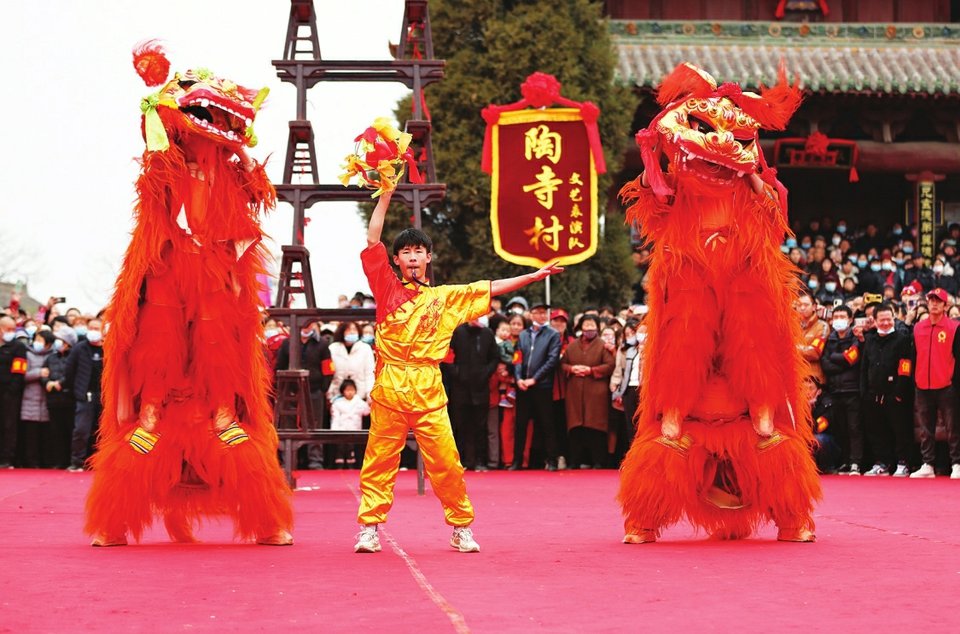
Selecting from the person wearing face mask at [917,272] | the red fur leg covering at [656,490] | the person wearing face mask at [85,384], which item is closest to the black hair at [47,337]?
the person wearing face mask at [85,384]

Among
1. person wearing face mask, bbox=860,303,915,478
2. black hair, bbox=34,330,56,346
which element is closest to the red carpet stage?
person wearing face mask, bbox=860,303,915,478

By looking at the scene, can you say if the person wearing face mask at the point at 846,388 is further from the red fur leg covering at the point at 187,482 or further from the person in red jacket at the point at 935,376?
the red fur leg covering at the point at 187,482

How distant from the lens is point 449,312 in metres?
6.91

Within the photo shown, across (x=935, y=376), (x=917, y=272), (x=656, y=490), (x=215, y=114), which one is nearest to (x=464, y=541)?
(x=656, y=490)

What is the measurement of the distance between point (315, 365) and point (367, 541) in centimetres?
842

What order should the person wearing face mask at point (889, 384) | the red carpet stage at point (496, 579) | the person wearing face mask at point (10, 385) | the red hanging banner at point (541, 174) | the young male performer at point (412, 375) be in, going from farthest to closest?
the red hanging banner at point (541, 174), the person wearing face mask at point (10, 385), the person wearing face mask at point (889, 384), the young male performer at point (412, 375), the red carpet stage at point (496, 579)

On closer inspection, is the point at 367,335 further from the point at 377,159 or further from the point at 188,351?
the point at 377,159

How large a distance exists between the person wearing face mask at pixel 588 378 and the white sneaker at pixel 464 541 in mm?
7787

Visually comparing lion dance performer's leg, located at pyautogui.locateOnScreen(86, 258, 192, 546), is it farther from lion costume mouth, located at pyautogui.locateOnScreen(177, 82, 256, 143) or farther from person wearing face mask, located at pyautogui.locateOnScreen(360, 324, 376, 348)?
person wearing face mask, located at pyautogui.locateOnScreen(360, 324, 376, 348)

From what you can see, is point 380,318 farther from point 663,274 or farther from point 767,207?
point 767,207

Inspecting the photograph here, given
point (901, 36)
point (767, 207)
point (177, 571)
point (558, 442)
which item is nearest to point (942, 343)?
point (558, 442)

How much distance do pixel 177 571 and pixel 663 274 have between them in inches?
111

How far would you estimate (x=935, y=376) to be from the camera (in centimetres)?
1291

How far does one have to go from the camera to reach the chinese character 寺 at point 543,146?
15.7 m
